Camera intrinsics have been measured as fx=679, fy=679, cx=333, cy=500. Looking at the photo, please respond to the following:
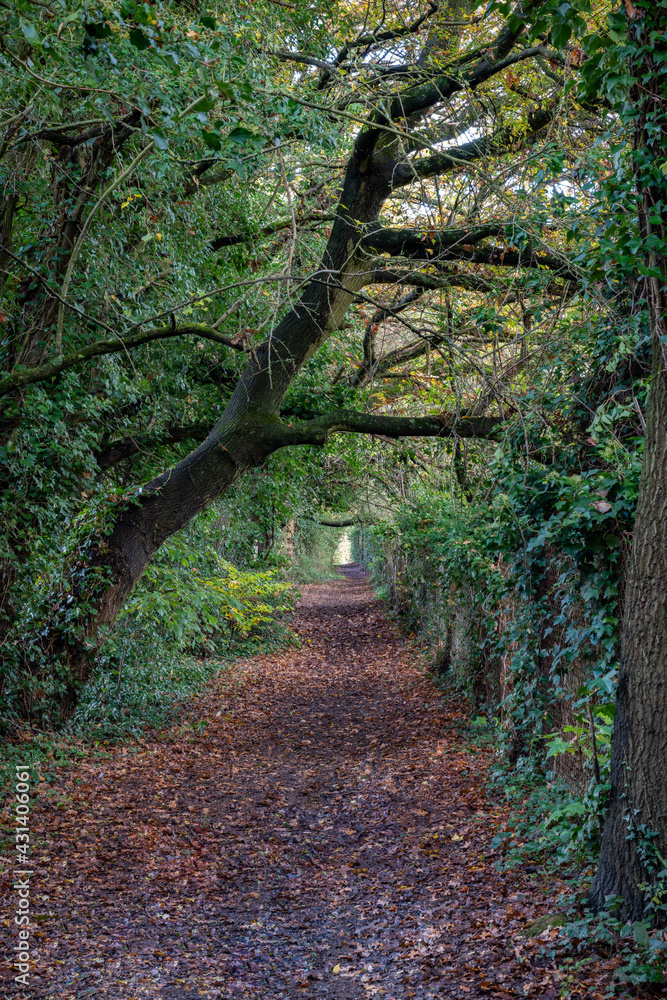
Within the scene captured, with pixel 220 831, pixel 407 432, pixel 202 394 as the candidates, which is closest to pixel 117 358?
pixel 202 394

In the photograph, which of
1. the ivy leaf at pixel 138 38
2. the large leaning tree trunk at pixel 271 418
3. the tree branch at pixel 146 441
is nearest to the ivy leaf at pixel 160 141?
the ivy leaf at pixel 138 38

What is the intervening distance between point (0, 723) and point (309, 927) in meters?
4.52

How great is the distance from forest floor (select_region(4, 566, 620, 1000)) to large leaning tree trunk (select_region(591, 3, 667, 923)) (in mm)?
650

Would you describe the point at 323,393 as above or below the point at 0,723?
above

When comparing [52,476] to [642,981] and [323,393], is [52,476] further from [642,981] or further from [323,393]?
[642,981]

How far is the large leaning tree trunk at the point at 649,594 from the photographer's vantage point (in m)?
3.68

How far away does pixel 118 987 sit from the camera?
4.08m

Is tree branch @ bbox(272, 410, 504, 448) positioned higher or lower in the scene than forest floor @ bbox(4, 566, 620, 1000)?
higher

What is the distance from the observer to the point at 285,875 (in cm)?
580

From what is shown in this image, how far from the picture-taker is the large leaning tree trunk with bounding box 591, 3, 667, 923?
3.68m

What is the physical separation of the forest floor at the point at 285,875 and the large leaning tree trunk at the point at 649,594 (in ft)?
2.13

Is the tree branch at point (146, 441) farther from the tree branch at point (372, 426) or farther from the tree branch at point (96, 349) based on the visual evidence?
the tree branch at point (96, 349)

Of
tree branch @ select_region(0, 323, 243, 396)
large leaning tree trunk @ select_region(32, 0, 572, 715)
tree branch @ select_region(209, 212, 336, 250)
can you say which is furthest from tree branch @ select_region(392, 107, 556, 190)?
tree branch @ select_region(0, 323, 243, 396)

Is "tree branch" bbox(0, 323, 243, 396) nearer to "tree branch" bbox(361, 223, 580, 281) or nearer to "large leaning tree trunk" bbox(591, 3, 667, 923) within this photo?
"tree branch" bbox(361, 223, 580, 281)
